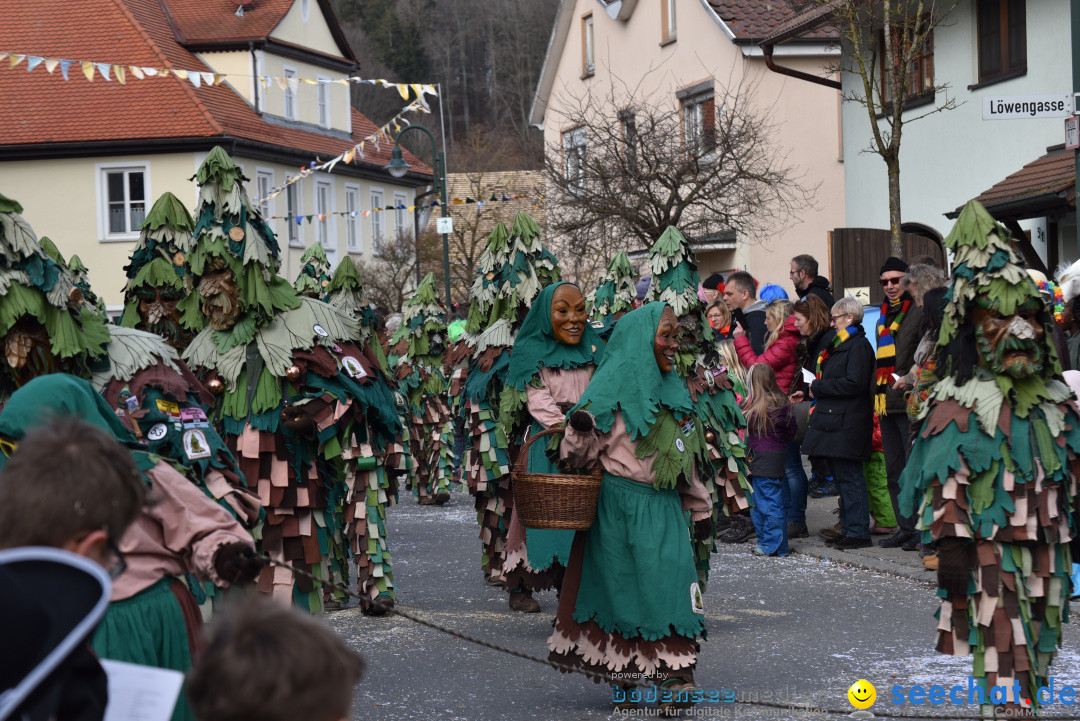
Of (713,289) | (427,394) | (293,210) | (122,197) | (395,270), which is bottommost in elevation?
(427,394)

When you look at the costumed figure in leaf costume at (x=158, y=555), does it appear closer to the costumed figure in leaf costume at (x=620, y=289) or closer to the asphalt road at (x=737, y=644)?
the asphalt road at (x=737, y=644)

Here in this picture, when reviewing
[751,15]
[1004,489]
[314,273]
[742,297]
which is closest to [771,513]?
[742,297]

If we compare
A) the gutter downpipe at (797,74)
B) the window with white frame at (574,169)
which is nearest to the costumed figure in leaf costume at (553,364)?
the window with white frame at (574,169)

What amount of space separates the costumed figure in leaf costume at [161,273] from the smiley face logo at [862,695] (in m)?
4.75

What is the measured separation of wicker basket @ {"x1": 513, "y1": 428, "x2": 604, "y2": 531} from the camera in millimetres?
6086

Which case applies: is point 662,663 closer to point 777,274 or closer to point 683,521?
point 683,521

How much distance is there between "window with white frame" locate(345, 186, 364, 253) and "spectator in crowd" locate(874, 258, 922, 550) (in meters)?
30.0

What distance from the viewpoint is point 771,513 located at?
10938mm

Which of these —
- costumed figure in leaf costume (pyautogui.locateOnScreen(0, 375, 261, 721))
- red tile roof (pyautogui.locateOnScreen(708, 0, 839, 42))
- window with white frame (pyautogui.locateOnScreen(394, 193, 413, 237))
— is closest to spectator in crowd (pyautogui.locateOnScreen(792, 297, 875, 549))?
costumed figure in leaf costume (pyautogui.locateOnScreen(0, 375, 261, 721))

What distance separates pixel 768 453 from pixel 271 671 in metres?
8.97

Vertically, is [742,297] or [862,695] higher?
[742,297]

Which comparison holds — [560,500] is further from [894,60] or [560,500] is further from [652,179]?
[652,179]

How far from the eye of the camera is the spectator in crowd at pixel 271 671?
2.21 metres

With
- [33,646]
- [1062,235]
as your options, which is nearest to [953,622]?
[33,646]
